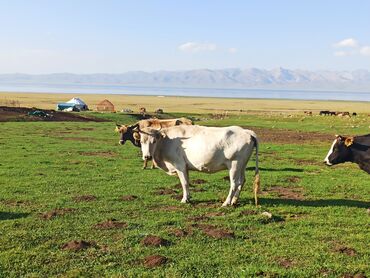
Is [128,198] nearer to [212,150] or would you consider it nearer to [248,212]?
[212,150]

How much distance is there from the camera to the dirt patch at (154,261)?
7.91m

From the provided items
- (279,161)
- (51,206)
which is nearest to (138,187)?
(51,206)

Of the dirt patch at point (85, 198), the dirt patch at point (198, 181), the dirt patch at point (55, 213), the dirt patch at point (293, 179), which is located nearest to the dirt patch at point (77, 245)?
the dirt patch at point (55, 213)

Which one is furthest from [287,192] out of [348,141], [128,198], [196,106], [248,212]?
[196,106]

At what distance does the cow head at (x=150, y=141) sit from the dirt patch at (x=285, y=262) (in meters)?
5.94

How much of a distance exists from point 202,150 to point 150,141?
1.62 m

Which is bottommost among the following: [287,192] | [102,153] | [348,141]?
[102,153]

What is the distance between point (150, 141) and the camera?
13.2 metres

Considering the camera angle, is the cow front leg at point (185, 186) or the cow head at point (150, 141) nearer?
the cow front leg at point (185, 186)

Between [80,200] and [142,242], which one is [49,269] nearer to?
[142,242]

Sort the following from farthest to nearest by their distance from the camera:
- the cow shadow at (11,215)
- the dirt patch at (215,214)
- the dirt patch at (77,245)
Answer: the dirt patch at (215,214)
the cow shadow at (11,215)
the dirt patch at (77,245)

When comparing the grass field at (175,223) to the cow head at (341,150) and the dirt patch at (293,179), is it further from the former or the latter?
the cow head at (341,150)

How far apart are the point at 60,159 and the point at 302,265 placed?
16.0m

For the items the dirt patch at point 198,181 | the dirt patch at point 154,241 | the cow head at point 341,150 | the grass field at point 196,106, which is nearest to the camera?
the dirt patch at point 154,241
